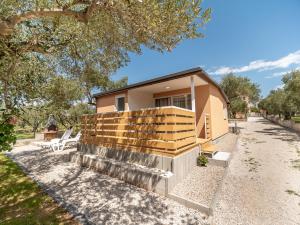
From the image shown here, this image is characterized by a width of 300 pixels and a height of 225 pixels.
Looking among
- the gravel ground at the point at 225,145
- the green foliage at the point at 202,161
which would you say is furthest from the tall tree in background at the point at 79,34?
the gravel ground at the point at 225,145

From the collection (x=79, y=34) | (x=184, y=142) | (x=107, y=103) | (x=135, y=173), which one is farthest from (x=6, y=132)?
(x=107, y=103)

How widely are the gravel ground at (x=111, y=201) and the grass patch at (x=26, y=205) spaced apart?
34 centimetres

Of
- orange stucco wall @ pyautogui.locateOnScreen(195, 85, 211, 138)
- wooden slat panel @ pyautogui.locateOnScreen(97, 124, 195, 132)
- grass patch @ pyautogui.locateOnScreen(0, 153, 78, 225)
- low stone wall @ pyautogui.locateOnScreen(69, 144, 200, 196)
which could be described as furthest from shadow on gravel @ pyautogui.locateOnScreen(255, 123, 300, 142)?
grass patch @ pyautogui.locateOnScreen(0, 153, 78, 225)

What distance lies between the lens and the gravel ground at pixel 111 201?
384cm

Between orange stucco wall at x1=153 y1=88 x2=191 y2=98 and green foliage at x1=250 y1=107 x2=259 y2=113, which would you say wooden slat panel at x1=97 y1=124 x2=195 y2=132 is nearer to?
orange stucco wall at x1=153 y1=88 x2=191 y2=98

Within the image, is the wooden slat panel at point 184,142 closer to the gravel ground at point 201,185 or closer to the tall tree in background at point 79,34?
the gravel ground at point 201,185

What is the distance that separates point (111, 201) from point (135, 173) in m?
1.24

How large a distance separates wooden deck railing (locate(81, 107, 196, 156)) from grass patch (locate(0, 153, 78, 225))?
3167 mm

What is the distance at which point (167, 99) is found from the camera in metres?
12.9

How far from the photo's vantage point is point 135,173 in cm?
562

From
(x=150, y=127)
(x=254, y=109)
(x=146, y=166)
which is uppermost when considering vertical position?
(x=254, y=109)

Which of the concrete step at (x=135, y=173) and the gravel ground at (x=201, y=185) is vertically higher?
the concrete step at (x=135, y=173)

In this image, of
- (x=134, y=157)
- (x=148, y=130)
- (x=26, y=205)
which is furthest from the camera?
(x=134, y=157)

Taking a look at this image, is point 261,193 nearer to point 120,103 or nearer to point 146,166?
point 146,166
